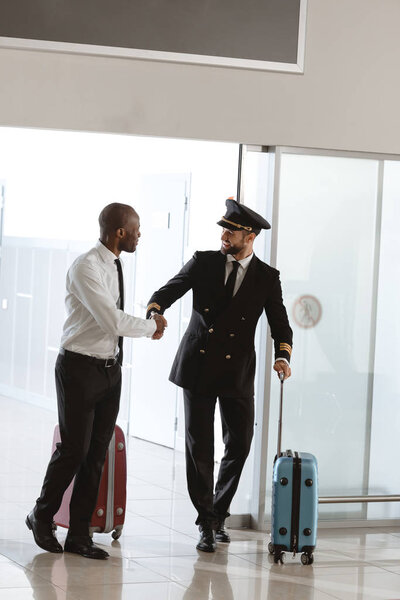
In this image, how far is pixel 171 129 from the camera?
5.50 meters


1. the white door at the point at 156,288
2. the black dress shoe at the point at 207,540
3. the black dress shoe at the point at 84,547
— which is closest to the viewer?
the black dress shoe at the point at 84,547

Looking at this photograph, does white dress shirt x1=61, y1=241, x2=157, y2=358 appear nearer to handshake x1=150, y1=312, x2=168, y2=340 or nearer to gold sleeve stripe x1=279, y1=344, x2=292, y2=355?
handshake x1=150, y1=312, x2=168, y2=340

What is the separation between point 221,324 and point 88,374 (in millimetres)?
780

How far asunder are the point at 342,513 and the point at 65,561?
189cm

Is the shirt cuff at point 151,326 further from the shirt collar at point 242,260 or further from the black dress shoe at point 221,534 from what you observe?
the black dress shoe at point 221,534

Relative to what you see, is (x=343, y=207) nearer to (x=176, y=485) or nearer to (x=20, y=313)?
(x=176, y=485)

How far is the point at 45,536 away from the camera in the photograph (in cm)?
490

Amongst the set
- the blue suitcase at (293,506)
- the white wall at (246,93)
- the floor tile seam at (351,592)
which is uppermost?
the white wall at (246,93)

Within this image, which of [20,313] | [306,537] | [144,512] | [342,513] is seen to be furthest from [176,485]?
[20,313]

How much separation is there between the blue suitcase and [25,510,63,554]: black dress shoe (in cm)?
101

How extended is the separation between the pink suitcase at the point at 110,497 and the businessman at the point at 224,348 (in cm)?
34

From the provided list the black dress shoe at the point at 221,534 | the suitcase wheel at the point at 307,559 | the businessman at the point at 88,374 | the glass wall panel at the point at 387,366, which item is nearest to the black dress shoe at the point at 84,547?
the businessman at the point at 88,374

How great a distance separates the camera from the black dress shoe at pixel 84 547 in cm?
487

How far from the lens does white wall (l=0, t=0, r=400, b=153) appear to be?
5270mm
